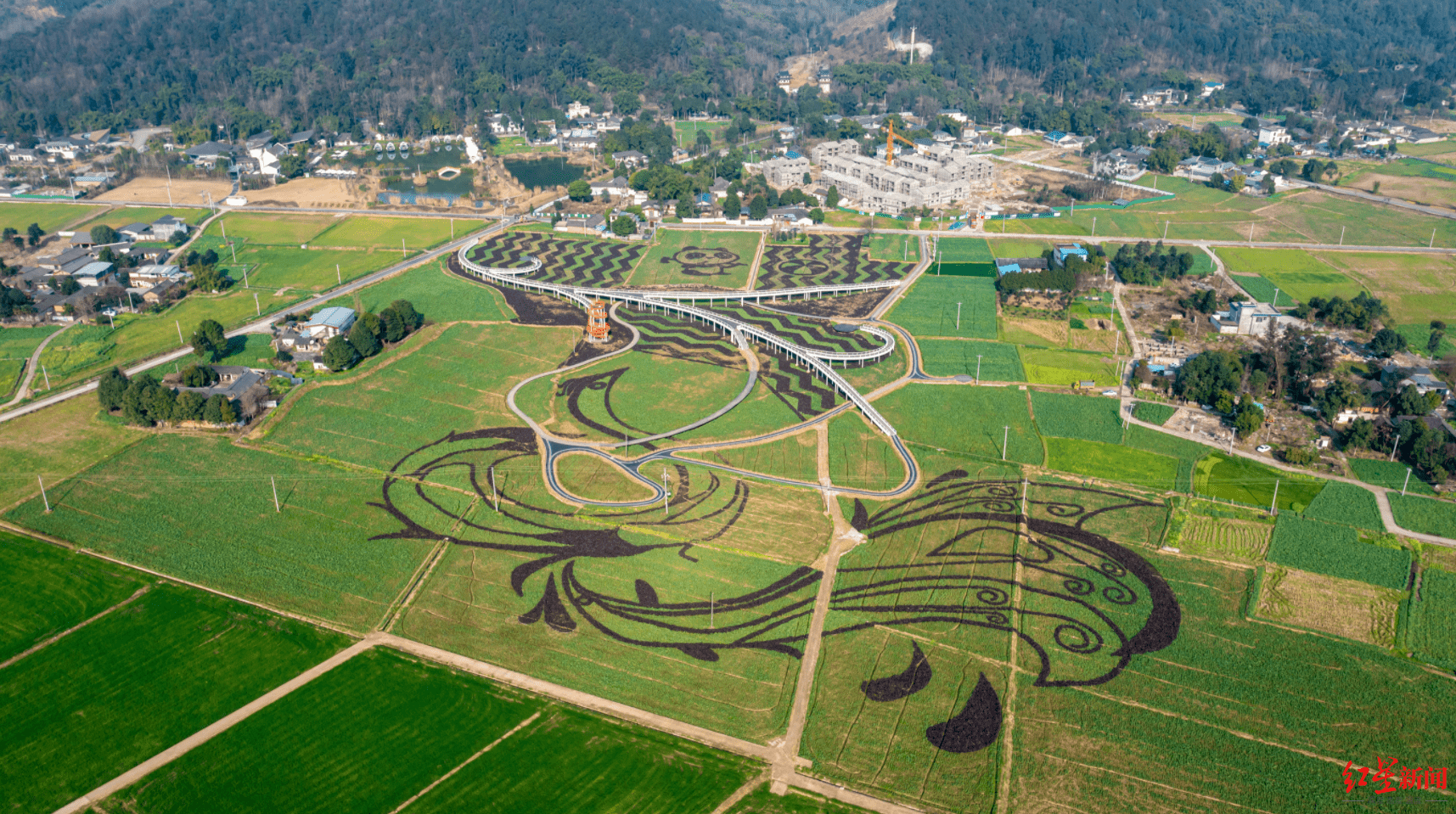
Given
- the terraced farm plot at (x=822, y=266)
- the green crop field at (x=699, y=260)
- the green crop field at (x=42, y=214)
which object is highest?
the green crop field at (x=42, y=214)

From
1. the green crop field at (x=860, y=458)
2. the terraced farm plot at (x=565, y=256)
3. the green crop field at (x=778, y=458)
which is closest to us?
the green crop field at (x=860, y=458)

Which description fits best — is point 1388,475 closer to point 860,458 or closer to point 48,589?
point 860,458

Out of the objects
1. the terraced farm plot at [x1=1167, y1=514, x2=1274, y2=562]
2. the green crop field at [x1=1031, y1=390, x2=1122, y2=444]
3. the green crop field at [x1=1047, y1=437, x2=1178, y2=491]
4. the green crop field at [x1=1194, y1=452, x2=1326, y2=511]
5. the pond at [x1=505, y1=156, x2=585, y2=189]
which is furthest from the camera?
the pond at [x1=505, y1=156, x2=585, y2=189]

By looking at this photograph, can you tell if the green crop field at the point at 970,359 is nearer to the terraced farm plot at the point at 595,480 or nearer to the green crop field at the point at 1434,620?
the terraced farm plot at the point at 595,480

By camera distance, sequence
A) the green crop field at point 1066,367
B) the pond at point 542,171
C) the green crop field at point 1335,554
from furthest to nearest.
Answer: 1. the pond at point 542,171
2. the green crop field at point 1066,367
3. the green crop field at point 1335,554

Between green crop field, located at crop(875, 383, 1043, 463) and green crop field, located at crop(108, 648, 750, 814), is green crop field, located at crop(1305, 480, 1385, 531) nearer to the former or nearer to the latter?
green crop field, located at crop(875, 383, 1043, 463)

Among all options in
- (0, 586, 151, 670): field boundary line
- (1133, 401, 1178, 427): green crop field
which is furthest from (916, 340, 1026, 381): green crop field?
(0, 586, 151, 670): field boundary line

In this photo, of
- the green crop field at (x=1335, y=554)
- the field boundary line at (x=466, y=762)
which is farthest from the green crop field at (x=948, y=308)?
the field boundary line at (x=466, y=762)

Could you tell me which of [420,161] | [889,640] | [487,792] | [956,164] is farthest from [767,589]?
[420,161]
